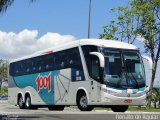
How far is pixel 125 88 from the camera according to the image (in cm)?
2155

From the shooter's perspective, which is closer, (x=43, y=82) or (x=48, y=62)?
(x=48, y=62)

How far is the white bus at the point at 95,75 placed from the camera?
70.2 feet

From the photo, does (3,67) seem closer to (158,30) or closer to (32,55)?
(158,30)

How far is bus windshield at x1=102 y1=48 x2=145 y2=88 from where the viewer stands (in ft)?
70.1

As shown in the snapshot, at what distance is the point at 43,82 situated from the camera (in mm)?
27625

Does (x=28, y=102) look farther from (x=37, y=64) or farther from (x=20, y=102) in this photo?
(x=37, y=64)

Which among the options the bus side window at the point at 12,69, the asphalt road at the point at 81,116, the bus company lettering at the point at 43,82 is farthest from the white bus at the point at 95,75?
the bus side window at the point at 12,69

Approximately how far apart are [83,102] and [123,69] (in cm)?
275

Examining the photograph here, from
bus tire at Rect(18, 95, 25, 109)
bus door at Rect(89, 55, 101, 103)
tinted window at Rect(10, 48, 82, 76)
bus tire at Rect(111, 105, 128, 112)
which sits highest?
tinted window at Rect(10, 48, 82, 76)

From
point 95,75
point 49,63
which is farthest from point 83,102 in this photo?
point 49,63

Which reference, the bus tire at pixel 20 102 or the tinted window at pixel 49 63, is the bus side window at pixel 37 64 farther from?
the bus tire at pixel 20 102

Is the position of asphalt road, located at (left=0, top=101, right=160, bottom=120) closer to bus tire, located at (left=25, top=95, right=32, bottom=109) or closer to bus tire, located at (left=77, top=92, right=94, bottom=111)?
bus tire, located at (left=77, top=92, right=94, bottom=111)

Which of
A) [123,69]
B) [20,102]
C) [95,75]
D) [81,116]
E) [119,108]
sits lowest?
[81,116]

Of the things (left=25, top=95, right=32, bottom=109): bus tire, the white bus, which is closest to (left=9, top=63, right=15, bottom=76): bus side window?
(left=25, top=95, right=32, bottom=109): bus tire
